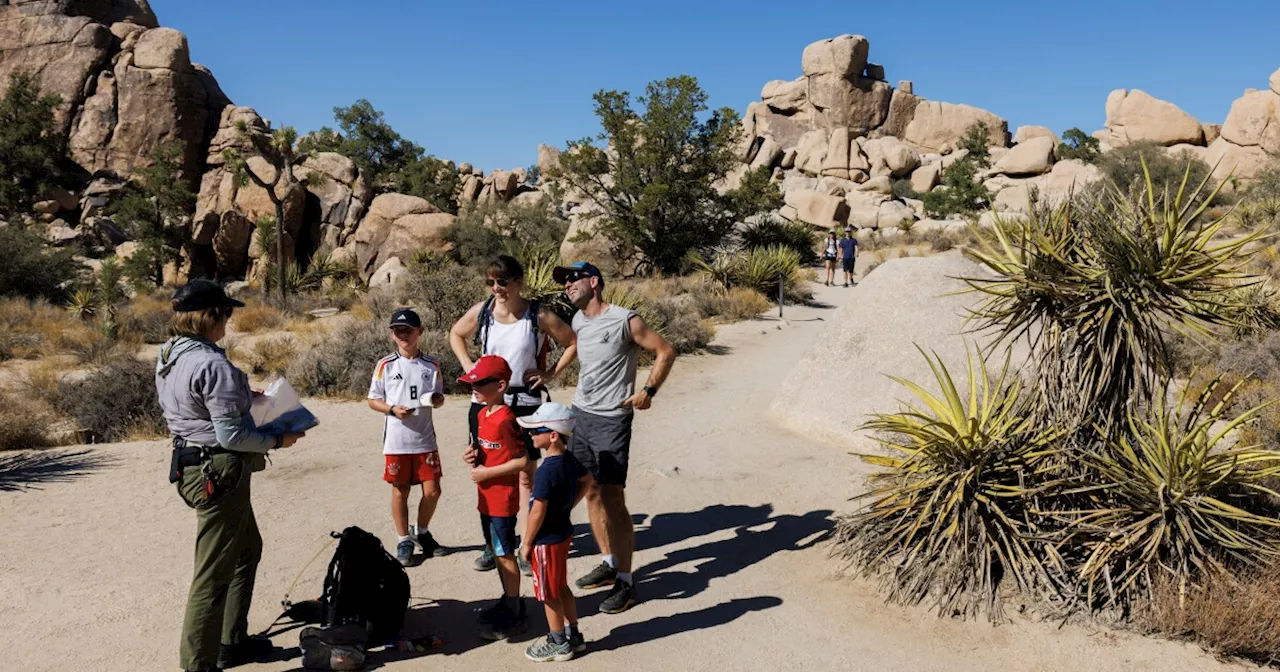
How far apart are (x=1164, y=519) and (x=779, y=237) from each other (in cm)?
2412

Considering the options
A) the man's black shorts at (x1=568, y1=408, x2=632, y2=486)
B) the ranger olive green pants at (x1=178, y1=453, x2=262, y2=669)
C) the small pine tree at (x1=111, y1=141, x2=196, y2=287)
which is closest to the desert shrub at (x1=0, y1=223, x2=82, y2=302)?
the small pine tree at (x1=111, y1=141, x2=196, y2=287)

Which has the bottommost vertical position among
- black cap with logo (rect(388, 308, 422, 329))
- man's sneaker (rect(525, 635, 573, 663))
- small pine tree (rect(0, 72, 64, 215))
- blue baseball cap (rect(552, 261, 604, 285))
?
man's sneaker (rect(525, 635, 573, 663))

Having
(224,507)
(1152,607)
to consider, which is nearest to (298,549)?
(224,507)

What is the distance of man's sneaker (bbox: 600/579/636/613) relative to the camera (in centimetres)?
459

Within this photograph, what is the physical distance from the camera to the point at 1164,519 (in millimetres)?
4289

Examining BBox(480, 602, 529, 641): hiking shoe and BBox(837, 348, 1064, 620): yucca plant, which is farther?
BBox(837, 348, 1064, 620): yucca plant

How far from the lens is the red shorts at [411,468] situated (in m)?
5.12

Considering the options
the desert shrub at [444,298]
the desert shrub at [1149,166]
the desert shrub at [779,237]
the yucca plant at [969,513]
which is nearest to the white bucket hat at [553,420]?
the yucca plant at [969,513]

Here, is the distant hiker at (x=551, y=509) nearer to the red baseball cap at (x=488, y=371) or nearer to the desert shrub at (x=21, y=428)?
the red baseball cap at (x=488, y=371)

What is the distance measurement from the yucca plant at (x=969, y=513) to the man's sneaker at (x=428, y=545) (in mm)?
2719

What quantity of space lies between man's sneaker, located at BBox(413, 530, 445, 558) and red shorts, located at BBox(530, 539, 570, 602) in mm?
1783

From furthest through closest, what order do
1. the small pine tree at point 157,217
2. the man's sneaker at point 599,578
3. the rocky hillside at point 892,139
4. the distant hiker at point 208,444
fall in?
the rocky hillside at point 892,139
the small pine tree at point 157,217
the man's sneaker at point 599,578
the distant hiker at point 208,444

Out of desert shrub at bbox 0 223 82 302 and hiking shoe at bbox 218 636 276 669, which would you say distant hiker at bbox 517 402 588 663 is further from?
desert shrub at bbox 0 223 82 302

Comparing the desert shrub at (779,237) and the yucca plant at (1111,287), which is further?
the desert shrub at (779,237)
